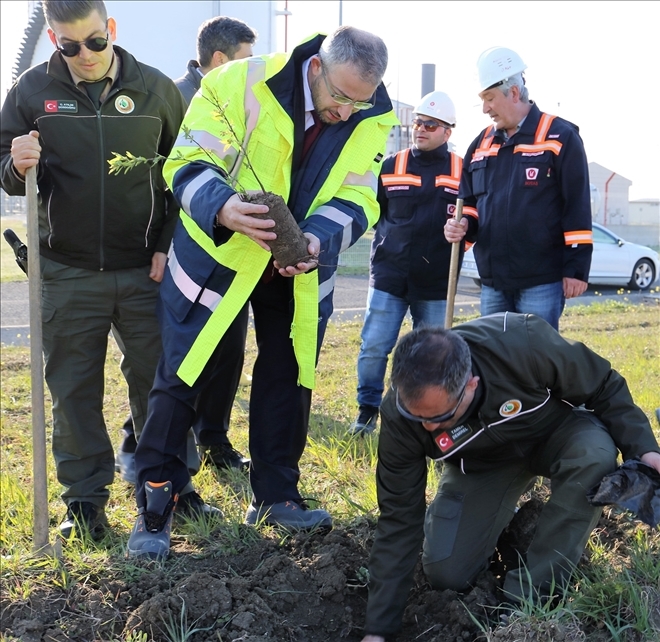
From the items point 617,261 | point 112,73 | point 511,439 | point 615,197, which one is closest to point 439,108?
point 112,73

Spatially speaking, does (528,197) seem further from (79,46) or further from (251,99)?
(79,46)

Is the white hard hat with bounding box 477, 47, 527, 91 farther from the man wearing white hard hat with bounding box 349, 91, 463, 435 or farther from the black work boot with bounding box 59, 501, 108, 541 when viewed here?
the black work boot with bounding box 59, 501, 108, 541

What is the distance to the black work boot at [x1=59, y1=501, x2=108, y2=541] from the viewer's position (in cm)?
343

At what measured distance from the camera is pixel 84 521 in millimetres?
3457

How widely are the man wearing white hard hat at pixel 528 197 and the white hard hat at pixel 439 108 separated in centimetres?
55

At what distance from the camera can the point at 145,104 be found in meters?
3.51

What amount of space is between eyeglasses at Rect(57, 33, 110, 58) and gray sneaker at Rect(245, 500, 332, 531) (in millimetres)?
2046

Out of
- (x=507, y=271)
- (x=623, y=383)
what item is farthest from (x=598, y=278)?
(x=623, y=383)

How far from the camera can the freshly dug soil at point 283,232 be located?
9.42ft

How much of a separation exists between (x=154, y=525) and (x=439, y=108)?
9.96 feet

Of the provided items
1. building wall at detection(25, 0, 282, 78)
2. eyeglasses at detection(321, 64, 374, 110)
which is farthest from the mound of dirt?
building wall at detection(25, 0, 282, 78)

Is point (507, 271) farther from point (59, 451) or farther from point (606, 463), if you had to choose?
point (59, 451)

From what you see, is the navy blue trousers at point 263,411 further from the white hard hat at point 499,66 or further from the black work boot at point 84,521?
the white hard hat at point 499,66

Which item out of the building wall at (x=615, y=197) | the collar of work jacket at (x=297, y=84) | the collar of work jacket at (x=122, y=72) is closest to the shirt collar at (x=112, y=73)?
the collar of work jacket at (x=122, y=72)
